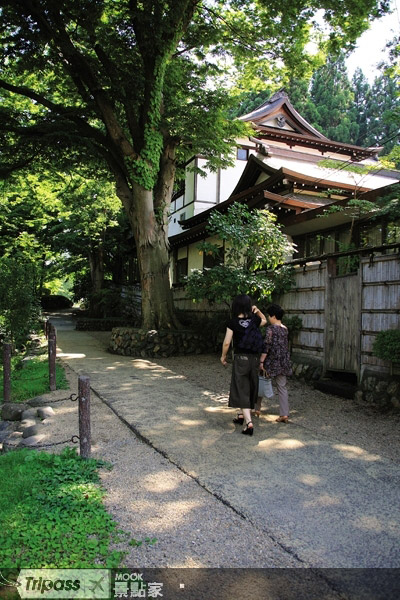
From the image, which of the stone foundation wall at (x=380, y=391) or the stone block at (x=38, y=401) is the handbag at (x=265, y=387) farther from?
the stone block at (x=38, y=401)

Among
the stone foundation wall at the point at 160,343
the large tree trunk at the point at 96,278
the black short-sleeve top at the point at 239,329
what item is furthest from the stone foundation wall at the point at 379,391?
the large tree trunk at the point at 96,278

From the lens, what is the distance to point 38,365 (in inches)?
438

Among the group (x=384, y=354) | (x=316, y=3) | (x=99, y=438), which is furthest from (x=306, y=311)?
(x=316, y=3)

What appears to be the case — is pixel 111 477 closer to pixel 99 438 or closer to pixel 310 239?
pixel 99 438

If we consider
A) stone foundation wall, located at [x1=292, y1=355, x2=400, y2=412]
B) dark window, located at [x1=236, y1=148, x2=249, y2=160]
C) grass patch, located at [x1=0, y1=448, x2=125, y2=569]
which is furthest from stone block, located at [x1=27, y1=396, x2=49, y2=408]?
dark window, located at [x1=236, y1=148, x2=249, y2=160]

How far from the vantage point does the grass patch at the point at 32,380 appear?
8.29 meters

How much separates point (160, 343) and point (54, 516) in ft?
32.7

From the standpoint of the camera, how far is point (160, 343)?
1311 centimetres

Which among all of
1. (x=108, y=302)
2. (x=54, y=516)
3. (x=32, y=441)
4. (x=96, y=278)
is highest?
(x=96, y=278)

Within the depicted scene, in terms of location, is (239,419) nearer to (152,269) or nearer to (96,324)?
(152,269)

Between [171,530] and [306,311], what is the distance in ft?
21.7

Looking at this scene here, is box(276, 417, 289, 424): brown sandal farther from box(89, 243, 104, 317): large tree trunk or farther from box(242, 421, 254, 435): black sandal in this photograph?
box(89, 243, 104, 317): large tree trunk

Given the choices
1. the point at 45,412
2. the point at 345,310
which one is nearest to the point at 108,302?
the point at 45,412

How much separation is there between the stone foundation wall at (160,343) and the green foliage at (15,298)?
347cm
